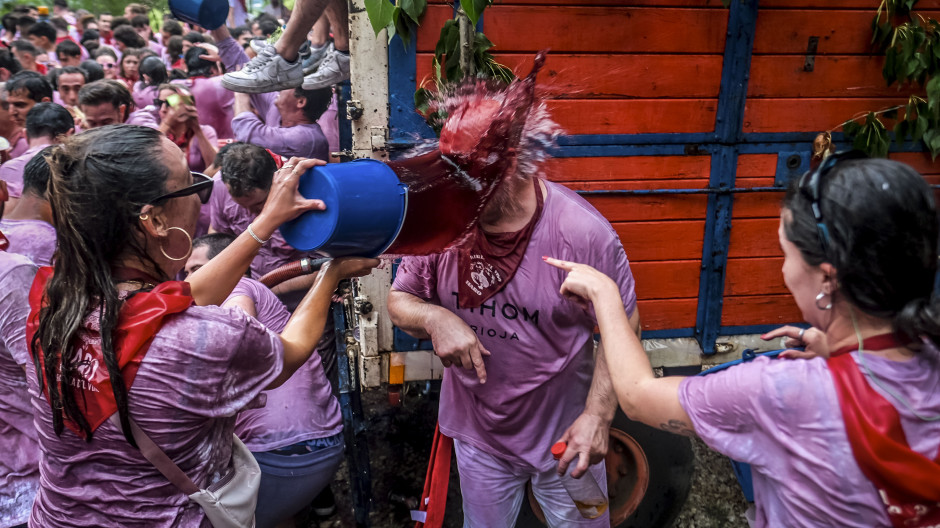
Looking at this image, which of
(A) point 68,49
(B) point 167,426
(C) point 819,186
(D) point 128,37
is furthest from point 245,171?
(D) point 128,37

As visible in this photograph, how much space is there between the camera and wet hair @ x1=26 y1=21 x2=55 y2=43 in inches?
366

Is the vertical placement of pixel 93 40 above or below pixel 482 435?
above

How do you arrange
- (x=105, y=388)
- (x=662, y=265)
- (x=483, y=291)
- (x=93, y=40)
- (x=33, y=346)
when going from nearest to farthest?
1. (x=105, y=388)
2. (x=33, y=346)
3. (x=483, y=291)
4. (x=662, y=265)
5. (x=93, y=40)

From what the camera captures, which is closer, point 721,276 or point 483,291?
point 483,291

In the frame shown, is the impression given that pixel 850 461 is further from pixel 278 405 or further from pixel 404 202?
pixel 278 405

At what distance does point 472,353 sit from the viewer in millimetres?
2047

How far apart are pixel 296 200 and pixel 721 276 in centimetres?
235

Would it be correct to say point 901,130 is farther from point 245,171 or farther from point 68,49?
point 68,49

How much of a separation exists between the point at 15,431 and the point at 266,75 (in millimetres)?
2919

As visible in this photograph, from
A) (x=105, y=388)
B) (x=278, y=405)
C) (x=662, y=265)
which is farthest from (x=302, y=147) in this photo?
(x=105, y=388)

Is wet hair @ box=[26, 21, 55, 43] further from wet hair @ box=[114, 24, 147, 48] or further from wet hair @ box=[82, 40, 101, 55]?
wet hair @ box=[114, 24, 147, 48]

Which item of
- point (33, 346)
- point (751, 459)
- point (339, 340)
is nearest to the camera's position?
point (751, 459)

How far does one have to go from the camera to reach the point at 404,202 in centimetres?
172

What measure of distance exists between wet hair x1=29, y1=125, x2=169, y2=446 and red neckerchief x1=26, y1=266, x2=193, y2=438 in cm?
2
